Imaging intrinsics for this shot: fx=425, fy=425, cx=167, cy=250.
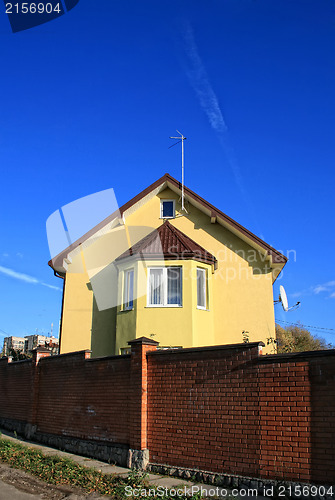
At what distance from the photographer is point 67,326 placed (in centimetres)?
1645

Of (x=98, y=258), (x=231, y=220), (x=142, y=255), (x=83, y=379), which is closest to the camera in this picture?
(x=83, y=379)

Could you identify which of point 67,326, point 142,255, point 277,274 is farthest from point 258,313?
point 67,326

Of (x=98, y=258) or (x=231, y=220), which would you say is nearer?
(x=231, y=220)

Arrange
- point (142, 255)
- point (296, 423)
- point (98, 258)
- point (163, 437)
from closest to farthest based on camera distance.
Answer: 1. point (296, 423)
2. point (163, 437)
3. point (142, 255)
4. point (98, 258)

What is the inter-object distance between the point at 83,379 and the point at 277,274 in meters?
8.96

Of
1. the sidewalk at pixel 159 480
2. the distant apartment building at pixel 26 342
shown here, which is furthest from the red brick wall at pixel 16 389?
the distant apartment building at pixel 26 342

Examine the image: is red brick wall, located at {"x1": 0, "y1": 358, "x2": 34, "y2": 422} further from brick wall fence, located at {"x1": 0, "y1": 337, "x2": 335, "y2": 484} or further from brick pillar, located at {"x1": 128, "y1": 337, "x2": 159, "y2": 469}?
brick pillar, located at {"x1": 128, "y1": 337, "x2": 159, "y2": 469}

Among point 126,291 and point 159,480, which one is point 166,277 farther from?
point 159,480

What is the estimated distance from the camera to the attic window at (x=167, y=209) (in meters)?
16.9

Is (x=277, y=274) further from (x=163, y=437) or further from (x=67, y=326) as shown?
(x=163, y=437)

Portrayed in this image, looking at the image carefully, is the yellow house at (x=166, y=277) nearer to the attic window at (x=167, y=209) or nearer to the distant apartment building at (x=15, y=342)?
the attic window at (x=167, y=209)

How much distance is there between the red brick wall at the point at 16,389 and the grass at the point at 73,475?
3.37 m

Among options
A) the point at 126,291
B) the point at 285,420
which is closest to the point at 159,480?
the point at 285,420

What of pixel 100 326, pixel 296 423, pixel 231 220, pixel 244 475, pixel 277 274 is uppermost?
pixel 231 220
